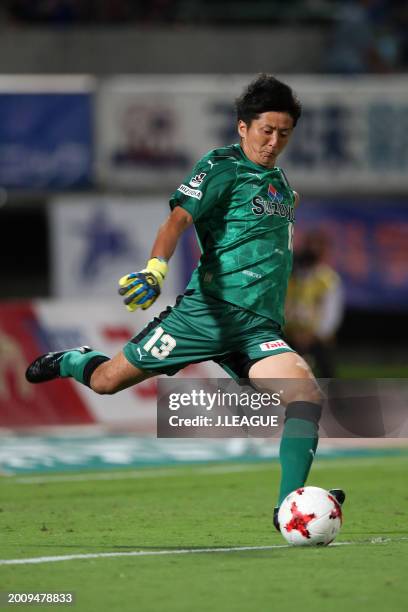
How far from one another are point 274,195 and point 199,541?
183 cm

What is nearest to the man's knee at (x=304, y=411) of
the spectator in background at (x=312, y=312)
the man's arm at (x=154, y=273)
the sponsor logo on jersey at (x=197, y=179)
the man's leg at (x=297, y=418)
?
the man's leg at (x=297, y=418)

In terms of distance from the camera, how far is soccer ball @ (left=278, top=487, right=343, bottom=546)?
6.41 m

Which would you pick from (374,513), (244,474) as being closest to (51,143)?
(244,474)

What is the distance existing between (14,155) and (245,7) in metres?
5.15

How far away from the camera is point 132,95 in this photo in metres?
21.1

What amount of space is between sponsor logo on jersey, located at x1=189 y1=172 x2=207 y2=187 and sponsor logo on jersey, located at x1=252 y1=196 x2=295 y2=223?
0.31m

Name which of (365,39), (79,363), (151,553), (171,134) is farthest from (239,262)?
(365,39)

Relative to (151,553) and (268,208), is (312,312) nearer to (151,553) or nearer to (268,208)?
(268,208)

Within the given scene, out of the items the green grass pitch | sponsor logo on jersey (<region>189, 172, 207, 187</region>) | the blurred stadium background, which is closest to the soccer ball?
the green grass pitch

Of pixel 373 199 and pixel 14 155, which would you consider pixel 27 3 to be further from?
pixel 373 199

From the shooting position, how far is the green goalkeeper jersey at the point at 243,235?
6.98 m

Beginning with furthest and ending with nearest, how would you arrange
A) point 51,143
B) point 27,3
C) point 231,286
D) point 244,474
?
point 27,3 < point 51,143 < point 244,474 < point 231,286

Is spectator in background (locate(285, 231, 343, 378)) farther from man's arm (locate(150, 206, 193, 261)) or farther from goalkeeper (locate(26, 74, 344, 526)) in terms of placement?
man's arm (locate(150, 206, 193, 261))

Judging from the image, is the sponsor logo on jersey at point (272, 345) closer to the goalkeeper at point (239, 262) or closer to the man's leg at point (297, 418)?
the goalkeeper at point (239, 262)
